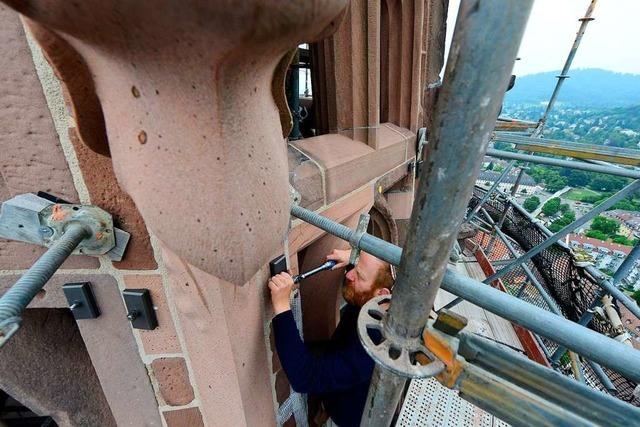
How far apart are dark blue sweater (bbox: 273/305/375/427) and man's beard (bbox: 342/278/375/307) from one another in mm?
50

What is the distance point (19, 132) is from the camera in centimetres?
66

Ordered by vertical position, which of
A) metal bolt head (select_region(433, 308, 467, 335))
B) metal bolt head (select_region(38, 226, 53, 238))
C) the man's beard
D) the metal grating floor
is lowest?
the metal grating floor

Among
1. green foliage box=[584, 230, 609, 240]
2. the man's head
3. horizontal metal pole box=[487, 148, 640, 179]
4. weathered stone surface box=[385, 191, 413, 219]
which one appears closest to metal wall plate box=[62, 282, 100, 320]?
the man's head

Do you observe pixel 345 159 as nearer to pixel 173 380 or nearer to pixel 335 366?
pixel 335 366

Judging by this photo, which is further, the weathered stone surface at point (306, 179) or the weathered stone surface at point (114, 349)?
the weathered stone surface at point (306, 179)

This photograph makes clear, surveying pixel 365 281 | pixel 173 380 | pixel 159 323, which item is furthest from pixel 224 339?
pixel 365 281

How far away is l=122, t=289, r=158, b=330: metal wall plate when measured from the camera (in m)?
0.85

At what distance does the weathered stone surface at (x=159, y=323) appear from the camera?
856mm

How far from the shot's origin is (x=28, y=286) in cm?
48

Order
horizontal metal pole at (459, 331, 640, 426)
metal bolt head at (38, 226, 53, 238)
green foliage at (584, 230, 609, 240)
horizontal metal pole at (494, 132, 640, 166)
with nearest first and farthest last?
horizontal metal pole at (459, 331, 640, 426)
metal bolt head at (38, 226, 53, 238)
horizontal metal pole at (494, 132, 640, 166)
green foliage at (584, 230, 609, 240)

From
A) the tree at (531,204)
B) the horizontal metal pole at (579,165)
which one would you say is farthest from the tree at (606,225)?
the horizontal metal pole at (579,165)

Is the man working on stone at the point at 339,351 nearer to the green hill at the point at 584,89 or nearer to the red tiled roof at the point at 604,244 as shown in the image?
the red tiled roof at the point at 604,244

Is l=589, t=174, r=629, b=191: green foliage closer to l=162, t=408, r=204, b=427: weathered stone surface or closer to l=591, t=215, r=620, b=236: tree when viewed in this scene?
l=591, t=215, r=620, b=236: tree

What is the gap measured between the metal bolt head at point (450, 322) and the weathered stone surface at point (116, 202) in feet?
2.23
